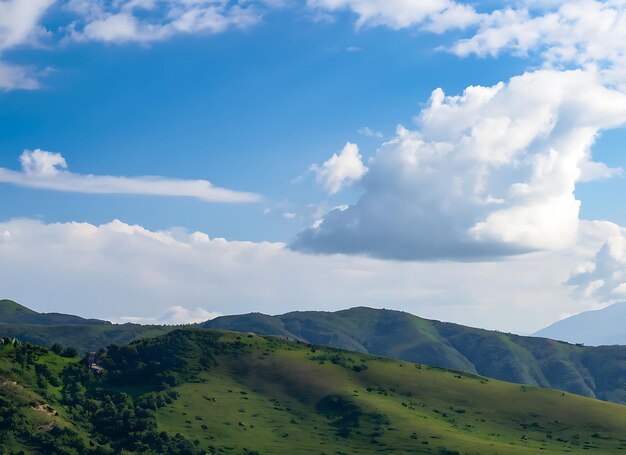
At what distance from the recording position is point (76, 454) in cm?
19988

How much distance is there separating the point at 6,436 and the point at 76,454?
17.8 m

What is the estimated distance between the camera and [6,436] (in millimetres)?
197500
